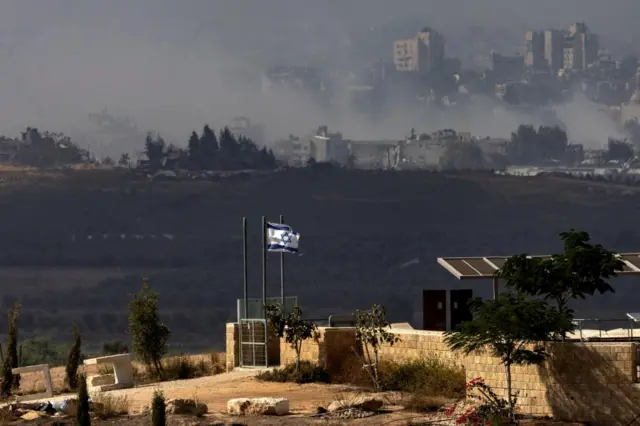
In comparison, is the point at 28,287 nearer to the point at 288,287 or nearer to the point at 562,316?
the point at 288,287

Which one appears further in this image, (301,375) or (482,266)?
(301,375)

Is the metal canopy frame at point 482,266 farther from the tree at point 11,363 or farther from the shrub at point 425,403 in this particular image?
the tree at point 11,363

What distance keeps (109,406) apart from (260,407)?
12.5ft

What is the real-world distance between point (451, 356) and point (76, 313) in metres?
127

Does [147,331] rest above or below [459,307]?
below

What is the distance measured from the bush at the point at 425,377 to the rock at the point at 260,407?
3457mm

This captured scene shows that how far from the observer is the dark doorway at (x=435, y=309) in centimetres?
4122

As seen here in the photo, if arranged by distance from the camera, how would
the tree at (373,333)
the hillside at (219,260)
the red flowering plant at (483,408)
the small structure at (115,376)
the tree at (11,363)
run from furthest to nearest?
the hillside at (219,260) < the small structure at (115,376) < the tree at (11,363) < the tree at (373,333) < the red flowering plant at (483,408)

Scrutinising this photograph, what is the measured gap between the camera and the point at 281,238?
4588 centimetres

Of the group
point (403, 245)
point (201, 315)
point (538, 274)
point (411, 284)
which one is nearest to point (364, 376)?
point (538, 274)

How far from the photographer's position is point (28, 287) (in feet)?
586

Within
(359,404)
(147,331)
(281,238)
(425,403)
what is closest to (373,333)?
(425,403)

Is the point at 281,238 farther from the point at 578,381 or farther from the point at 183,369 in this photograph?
the point at 578,381

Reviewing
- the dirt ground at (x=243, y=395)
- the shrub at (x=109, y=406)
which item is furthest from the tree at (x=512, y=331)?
the shrub at (x=109, y=406)
